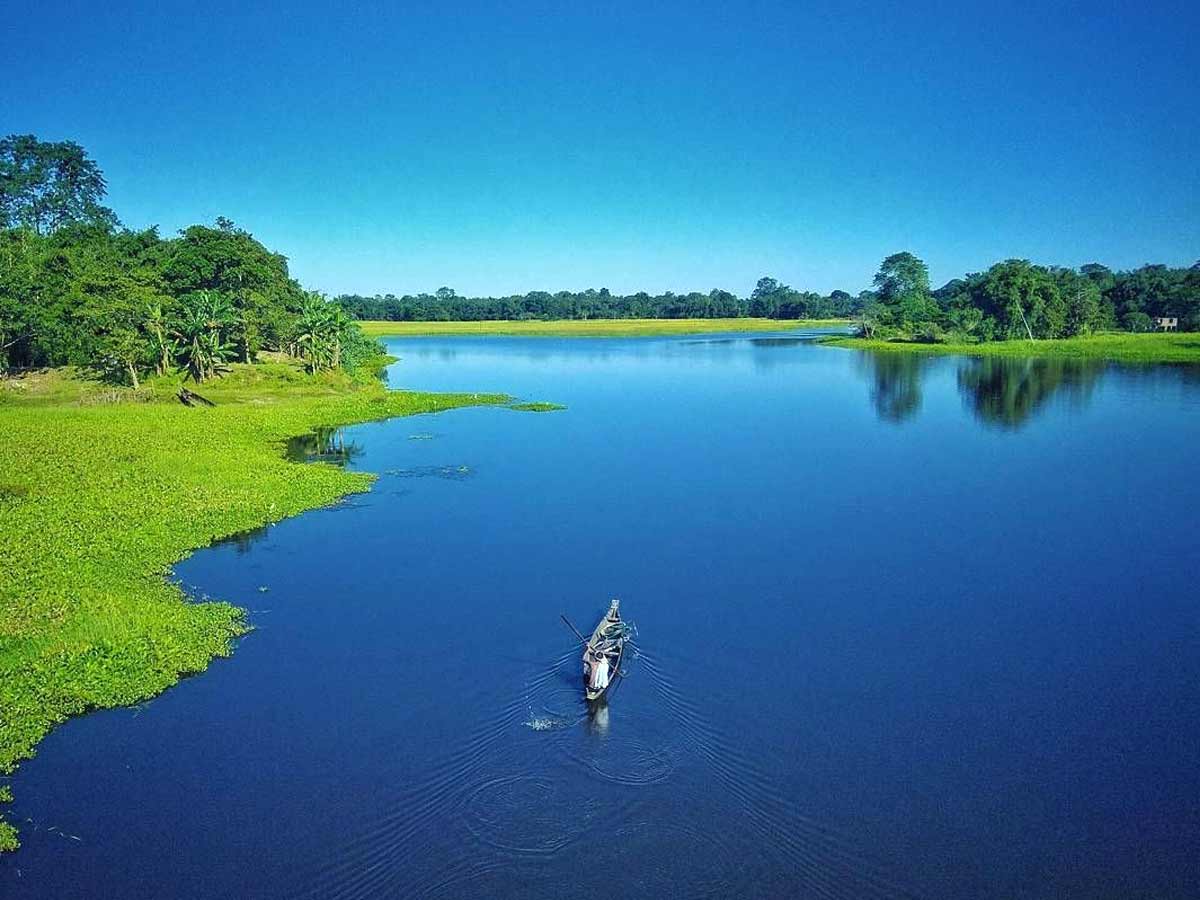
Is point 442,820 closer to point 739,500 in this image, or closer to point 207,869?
point 207,869

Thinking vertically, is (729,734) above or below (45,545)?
below

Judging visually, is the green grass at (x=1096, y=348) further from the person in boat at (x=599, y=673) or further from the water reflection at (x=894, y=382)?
the person in boat at (x=599, y=673)

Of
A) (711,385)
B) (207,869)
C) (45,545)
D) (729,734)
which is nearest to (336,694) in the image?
(207,869)

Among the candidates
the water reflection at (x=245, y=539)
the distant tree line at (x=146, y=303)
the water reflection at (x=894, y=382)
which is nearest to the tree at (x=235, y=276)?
the distant tree line at (x=146, y=303)

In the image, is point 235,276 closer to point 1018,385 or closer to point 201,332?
point 201,332

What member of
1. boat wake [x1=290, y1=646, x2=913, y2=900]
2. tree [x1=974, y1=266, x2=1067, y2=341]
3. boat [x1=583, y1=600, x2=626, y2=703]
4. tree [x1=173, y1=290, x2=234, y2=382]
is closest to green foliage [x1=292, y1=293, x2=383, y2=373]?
tree [x1=173, y1=290, x2=234, y2=382]
